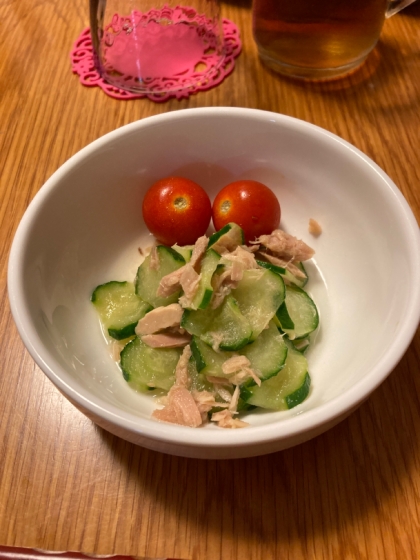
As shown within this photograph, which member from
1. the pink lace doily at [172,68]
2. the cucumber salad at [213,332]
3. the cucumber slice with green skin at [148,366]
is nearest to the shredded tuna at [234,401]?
the cucumber salad at [213,332]

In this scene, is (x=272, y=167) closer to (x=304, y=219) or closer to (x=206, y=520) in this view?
(x=304, y=219)

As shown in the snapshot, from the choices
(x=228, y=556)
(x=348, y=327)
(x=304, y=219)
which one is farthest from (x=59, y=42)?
(x=228, y=556)

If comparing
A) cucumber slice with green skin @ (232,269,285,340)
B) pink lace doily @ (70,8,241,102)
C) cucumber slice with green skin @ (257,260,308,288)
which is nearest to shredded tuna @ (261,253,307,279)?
cucumber slice with green skin @ (257,260,308,288)

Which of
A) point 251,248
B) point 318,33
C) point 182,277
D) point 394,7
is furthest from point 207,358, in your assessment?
point 394,7

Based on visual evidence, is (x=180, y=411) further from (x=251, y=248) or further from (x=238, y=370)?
(x=251, y=248)

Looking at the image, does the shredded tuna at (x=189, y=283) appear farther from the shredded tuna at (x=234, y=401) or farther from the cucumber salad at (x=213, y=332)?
the shredded tuna at (x=234, y=401)

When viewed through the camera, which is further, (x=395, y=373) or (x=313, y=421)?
(x=395, y=373)
